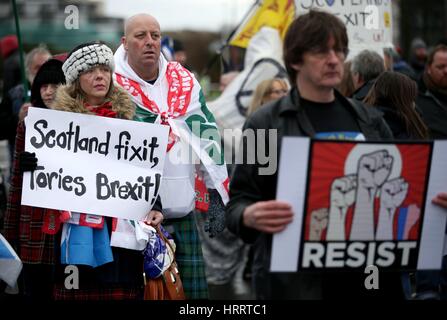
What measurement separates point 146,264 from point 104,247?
0.93ft

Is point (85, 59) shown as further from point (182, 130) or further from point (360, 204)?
point (360, 204)

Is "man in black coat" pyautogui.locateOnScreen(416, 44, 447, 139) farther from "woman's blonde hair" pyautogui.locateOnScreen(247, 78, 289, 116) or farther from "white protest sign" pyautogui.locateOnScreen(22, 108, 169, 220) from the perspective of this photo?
"white protest sign" pyautogui.locateOnScreen(22, 108, 169, 220)

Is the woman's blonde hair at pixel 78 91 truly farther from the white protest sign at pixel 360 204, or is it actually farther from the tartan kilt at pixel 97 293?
the white protest sign at pixel 360 204

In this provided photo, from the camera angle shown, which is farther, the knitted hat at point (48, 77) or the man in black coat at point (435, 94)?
the man in black coat at point (435, 94)

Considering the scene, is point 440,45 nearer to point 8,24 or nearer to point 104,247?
point 104,247

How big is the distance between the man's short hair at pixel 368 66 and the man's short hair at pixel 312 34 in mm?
3752

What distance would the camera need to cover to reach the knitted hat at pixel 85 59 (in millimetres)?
5559

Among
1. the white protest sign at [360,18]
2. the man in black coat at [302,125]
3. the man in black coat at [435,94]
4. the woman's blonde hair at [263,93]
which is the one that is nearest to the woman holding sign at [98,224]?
the man in black coat at [302,125]

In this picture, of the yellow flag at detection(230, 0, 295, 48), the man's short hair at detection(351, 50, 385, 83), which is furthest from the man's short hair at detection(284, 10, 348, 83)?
the yellow flag at detection(230, 0, 295, 48)

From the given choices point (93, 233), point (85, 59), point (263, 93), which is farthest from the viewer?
point (263, 93)

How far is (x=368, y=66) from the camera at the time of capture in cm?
789

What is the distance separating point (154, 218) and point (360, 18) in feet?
14.4

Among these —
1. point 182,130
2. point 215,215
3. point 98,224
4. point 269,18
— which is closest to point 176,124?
point 182,130
